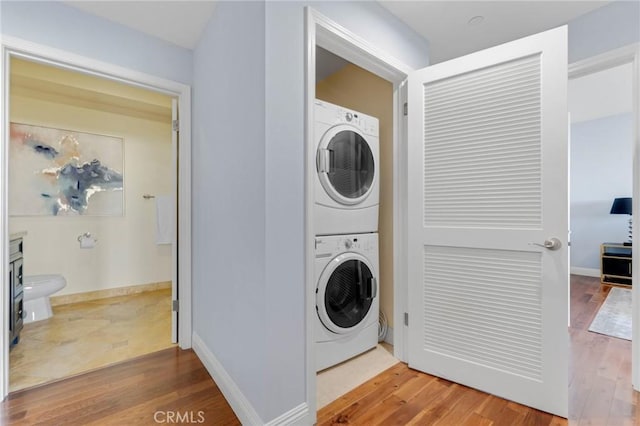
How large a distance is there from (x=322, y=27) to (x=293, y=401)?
1.82 meters

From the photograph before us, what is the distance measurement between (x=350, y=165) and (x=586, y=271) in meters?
5.04

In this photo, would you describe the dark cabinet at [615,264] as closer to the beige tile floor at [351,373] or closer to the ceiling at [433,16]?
the ceiling at [433,16]

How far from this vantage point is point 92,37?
1856 millimetres

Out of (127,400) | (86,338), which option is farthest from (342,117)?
(86,338)

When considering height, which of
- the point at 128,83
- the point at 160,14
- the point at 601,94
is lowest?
the point at 128,83

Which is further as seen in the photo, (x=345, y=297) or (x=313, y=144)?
(x=345, y=297)

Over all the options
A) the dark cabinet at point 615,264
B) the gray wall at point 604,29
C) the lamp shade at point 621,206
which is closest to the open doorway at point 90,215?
the gray wall at point 604,29

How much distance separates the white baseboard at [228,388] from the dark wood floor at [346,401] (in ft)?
0.13

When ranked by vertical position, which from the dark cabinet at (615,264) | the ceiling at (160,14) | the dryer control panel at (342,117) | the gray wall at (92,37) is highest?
the ceiling at (160,14)

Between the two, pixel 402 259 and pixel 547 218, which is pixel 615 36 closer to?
pixel 547 218

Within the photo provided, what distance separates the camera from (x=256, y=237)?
1332mm

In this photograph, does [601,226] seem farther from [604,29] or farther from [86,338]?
[86,338]

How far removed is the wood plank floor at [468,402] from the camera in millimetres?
1442

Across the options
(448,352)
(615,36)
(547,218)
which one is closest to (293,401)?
(448,352)
